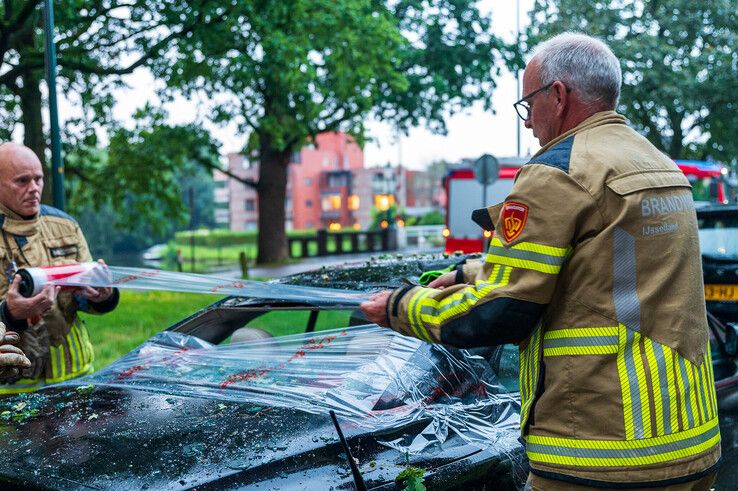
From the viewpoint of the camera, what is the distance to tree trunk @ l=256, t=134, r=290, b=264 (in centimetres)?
2444

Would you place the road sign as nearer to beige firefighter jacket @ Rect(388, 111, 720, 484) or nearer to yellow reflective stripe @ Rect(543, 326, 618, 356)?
beige firefighter jacket @ Rect(388, 111, 720, 484)

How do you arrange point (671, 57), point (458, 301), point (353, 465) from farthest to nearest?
point (671, 57) → point (353, 465) → point (458, 301)

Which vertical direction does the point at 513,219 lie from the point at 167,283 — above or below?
above

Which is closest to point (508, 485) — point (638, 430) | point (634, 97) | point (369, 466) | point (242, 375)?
point (369, 466)

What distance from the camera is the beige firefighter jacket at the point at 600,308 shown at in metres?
1.87

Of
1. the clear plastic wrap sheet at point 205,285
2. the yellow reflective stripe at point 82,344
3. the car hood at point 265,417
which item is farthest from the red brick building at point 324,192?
the car hood at point 265,417

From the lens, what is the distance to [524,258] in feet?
6.12

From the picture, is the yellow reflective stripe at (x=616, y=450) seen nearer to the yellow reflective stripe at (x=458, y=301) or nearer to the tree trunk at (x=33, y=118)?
the yellow reflective stripe at (x=458, y=301)

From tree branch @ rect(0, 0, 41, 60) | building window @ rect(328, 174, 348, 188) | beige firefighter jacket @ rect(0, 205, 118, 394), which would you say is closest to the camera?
beige firefighter jacket @ rect(0, 205, 118, 394)

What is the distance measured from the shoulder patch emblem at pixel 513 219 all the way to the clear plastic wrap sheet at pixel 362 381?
34.9 inches

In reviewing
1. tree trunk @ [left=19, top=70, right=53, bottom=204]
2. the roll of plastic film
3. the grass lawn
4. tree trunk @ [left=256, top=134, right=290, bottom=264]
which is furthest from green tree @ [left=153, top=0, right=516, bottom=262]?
the roll of plastic film

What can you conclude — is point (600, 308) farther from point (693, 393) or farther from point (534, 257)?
point (693, 393)

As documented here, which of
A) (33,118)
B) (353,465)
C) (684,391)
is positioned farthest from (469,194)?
(684,391)

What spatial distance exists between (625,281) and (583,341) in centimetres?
18
